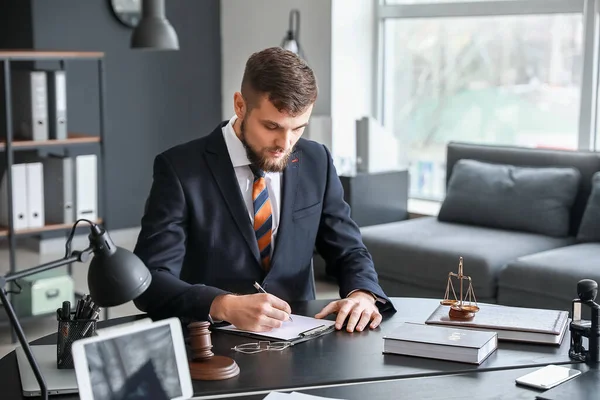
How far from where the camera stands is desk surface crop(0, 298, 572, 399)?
164cm

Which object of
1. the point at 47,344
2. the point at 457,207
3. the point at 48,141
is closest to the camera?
the point at 47,344

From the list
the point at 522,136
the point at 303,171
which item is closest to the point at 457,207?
the point at 522,136

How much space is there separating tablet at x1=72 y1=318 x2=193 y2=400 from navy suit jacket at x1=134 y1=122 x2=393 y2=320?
0.59 m

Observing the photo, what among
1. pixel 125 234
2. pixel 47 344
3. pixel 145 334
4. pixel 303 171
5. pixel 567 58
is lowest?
pixel 125 234

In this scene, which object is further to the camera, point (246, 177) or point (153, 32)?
point (153, 32)

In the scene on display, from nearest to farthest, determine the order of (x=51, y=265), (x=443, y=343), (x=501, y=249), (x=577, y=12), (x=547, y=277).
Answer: (x=51, y=265) → (x=443, y=343) → (x=547, y=277) → (x=501, y=249) → (x=577, y=12)

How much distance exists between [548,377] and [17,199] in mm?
3077

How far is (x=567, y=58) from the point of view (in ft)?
16.4

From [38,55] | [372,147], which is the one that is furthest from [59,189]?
[372,147]

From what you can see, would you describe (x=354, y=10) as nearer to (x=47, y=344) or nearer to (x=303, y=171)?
(x=303, y=171)

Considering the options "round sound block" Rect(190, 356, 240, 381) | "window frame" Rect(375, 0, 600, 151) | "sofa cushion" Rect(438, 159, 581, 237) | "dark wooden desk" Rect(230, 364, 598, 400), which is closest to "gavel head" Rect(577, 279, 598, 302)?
"dark wooden desk" Rect(230, 364, 598, 400)

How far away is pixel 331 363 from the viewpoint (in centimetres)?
176

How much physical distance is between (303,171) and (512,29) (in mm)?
3215

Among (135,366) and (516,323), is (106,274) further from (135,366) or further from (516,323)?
(516,323)
